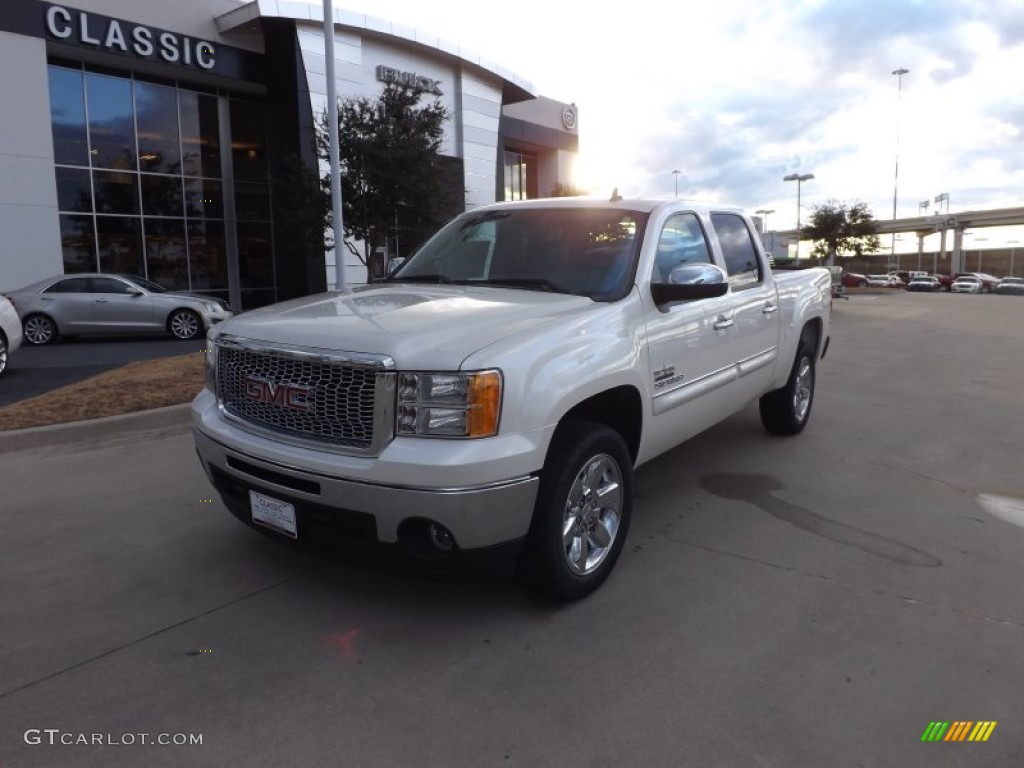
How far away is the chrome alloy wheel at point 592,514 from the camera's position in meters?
3.41

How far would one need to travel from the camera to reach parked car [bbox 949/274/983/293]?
5931cm

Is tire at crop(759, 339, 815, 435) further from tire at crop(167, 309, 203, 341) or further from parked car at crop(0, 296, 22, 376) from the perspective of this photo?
tire at crop(167, 309, 203, 341)

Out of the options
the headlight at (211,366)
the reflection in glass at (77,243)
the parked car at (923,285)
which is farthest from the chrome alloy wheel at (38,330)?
the parked car at (923,285)

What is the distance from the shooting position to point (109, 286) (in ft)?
48.4

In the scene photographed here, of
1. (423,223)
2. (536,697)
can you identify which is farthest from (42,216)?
(536,697)

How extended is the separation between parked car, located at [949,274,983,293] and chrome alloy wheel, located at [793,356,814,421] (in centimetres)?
6238

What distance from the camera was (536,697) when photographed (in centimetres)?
280

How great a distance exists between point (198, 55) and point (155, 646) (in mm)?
21604

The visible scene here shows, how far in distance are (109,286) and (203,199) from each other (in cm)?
879

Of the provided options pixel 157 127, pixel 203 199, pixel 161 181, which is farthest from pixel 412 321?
pixel 203 199

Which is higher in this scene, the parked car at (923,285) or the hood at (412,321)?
the hood at (412,321)

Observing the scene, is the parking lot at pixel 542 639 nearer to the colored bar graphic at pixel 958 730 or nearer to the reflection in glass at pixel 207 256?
the colored bar graphic at pixel 958 730

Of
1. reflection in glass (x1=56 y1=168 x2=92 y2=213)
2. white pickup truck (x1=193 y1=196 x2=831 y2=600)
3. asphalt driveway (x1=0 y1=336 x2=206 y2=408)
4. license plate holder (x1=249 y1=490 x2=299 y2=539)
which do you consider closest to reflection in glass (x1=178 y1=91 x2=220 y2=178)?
reflection in glass (x1=56 y1=168 x2=92 y2=213)

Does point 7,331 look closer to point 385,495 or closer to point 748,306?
point 385,495
